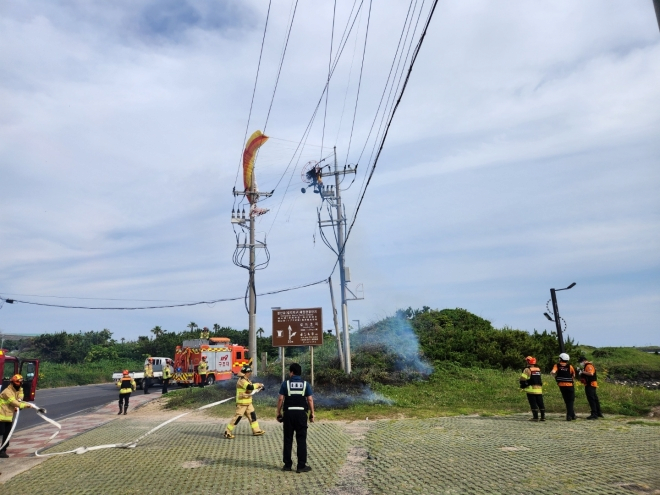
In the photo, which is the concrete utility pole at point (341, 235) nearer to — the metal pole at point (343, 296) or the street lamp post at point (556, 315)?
the metal pole at point (343, 296)

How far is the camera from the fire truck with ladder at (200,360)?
30109mm

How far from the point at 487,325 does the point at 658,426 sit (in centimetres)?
1753

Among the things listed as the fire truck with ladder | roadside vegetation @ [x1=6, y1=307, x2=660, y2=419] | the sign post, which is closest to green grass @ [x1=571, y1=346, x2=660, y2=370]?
roadside vegetation @ [x1=6, y1=307, x2=660, y2=419]

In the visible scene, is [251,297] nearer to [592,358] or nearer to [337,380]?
[337,380]

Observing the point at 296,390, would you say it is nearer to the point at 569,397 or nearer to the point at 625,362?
the point at 569,397

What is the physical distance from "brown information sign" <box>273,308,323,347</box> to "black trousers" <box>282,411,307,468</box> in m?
10.1

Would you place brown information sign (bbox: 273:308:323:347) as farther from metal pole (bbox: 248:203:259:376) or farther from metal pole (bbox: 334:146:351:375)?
metal pole (bbox: 248:203:259:376)

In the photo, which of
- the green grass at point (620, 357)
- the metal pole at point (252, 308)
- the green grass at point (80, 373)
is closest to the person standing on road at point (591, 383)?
the metal pole at point (252, 308)

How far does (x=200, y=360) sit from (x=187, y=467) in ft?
75.0

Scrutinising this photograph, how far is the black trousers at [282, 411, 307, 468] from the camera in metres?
7.73

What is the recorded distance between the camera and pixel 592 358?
39875 millimetres

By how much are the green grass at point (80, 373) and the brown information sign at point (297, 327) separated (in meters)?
29.9

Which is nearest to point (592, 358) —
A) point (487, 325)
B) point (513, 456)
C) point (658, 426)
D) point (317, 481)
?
point (487, 325)

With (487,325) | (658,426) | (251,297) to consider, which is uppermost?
(251,297)
